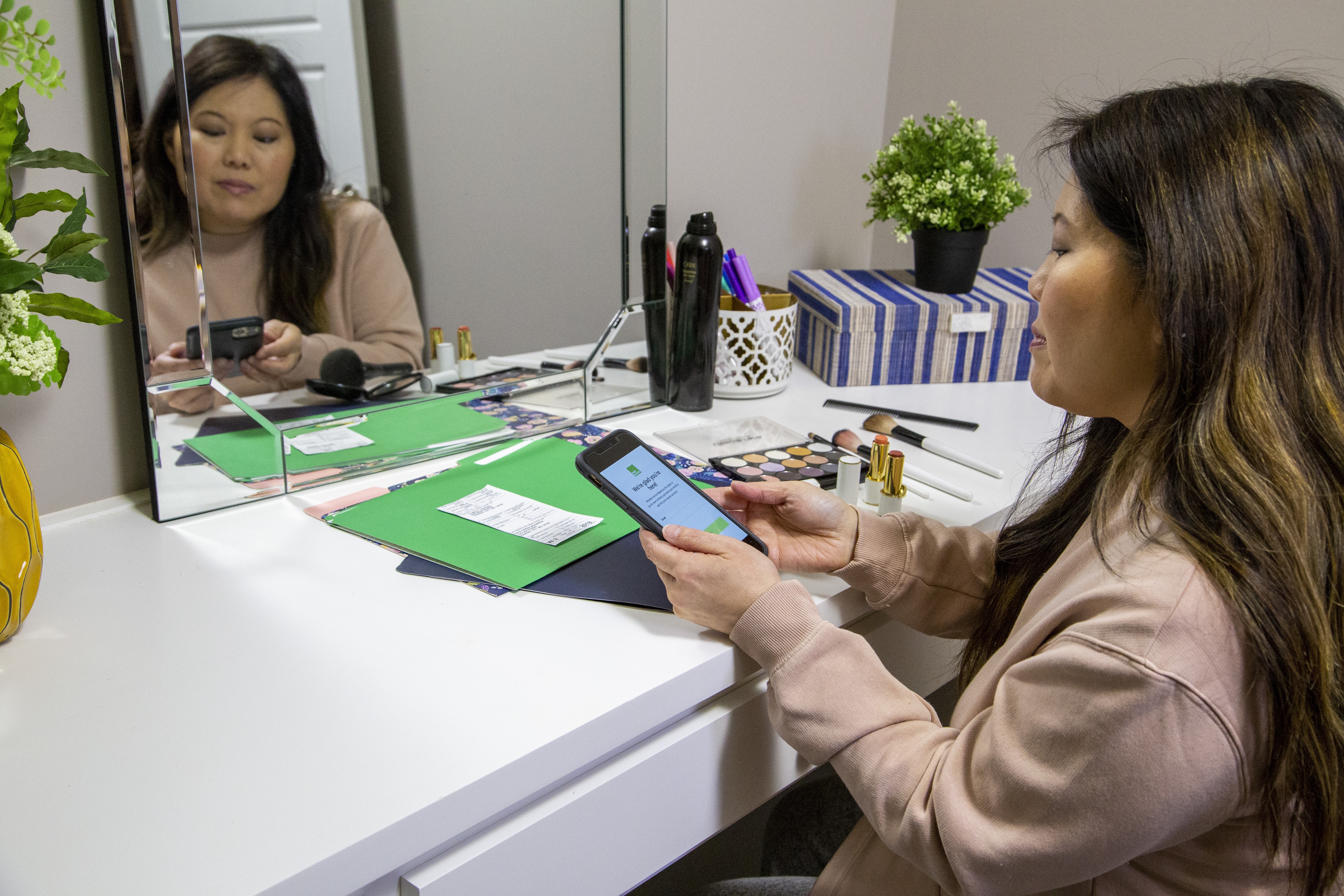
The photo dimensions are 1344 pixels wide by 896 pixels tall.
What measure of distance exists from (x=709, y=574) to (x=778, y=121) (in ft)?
3.22

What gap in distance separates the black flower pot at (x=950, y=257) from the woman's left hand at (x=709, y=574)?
0.74m

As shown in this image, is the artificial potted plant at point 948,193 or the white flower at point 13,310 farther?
the artificial potted plant at point 948,193

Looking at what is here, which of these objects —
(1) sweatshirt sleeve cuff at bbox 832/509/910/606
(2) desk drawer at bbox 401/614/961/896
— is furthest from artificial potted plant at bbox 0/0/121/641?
(1) sweatshirt sleeve cuff at bbox 832/509/910/606

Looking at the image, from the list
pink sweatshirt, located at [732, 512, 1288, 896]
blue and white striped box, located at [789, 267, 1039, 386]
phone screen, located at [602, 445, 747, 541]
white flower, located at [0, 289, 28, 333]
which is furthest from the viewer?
blue and white striped box, located at [789, 267, 1039, 386]

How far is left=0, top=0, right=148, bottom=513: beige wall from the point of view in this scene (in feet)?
2.51

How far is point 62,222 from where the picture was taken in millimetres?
776

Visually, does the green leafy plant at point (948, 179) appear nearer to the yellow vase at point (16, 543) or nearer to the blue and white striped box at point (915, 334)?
the blue and white striped box at point (915, 334)

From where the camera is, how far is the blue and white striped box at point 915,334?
49.5 inches

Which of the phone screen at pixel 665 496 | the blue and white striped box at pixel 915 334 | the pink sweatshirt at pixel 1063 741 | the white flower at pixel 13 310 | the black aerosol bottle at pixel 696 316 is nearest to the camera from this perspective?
the pink sweatshirt at pixel 1063 741

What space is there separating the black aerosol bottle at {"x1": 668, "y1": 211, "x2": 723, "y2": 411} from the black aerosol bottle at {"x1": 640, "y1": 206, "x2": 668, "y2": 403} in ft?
0.04

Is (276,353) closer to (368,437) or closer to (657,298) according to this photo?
(368,437)

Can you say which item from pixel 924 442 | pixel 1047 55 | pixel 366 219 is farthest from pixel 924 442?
pixel 1047 55

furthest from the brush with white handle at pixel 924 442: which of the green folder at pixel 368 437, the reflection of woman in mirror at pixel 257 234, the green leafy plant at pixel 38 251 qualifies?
the green leafy plant at pixel 38 251

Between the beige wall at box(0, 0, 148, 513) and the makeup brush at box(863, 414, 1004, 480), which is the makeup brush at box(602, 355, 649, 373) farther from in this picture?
the beige wall at box(0, 0, 148, 513)
